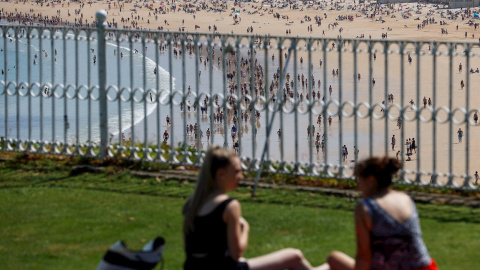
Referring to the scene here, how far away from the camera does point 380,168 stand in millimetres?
5469

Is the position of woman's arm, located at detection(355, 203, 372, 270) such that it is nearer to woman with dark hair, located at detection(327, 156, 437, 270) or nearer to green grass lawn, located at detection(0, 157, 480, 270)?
woman with dark hair, located at detection(327, 156, 437, 270)

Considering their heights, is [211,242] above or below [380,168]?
below

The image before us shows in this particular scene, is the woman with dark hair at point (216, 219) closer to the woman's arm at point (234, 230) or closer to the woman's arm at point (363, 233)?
the woman's arm at point (234, 230)

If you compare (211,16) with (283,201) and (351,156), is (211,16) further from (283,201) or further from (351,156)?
(283,201)

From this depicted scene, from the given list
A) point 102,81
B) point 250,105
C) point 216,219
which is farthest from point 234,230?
point 102,81

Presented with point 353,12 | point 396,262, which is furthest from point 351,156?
point 353,12

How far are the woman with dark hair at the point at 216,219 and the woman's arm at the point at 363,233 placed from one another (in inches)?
24.4

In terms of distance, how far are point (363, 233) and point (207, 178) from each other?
890 mm

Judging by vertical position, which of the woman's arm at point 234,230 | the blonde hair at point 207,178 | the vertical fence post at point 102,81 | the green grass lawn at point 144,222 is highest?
the vertical fence post at point 102,81

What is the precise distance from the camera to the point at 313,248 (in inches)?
293

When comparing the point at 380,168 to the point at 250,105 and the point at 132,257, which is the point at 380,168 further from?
the point at 250,105

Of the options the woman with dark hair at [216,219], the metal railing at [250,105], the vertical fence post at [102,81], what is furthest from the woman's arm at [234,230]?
the vertical fence post at [102,81]

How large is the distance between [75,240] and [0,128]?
28953mm

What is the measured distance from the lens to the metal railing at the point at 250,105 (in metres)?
9.55
